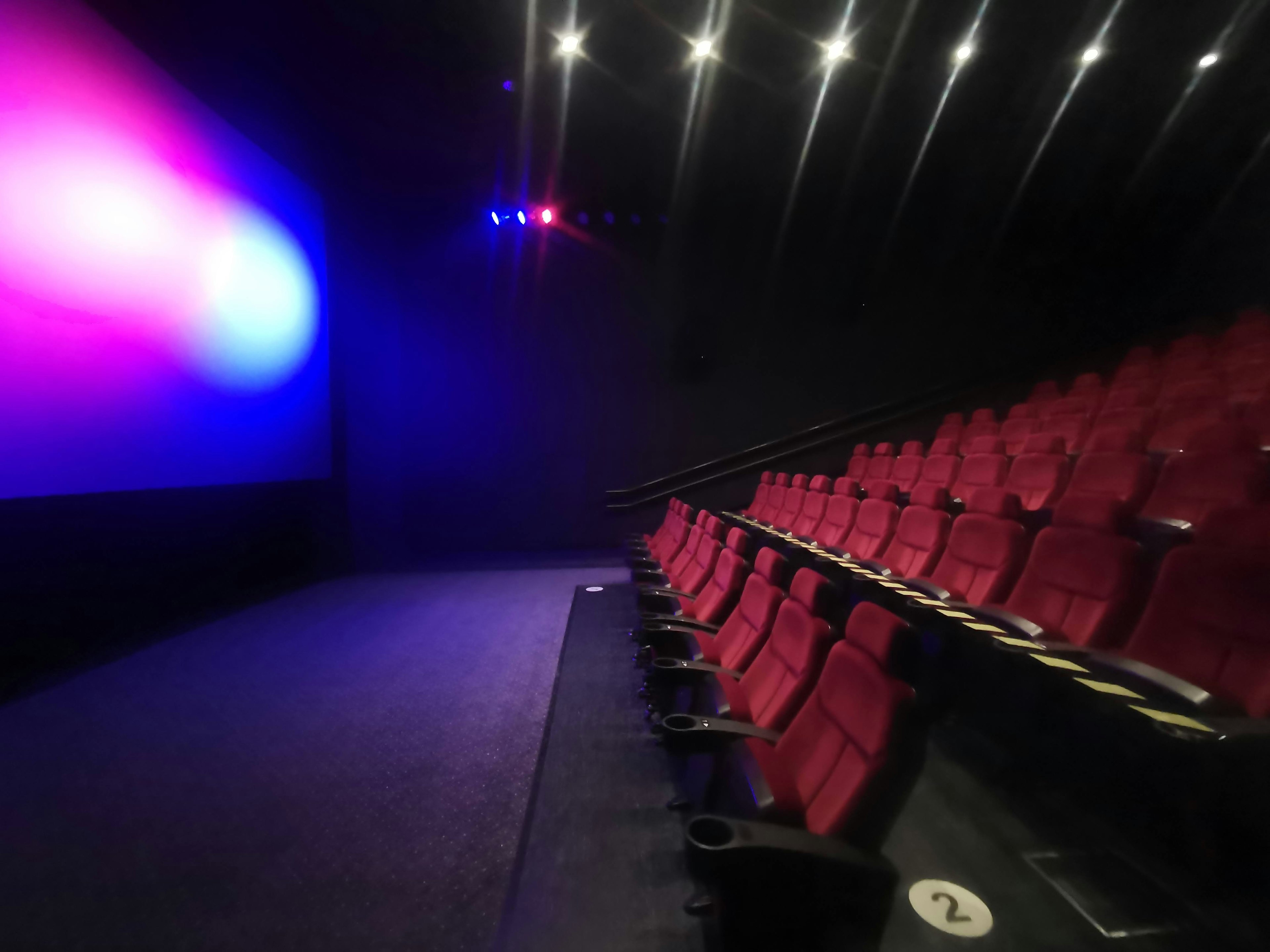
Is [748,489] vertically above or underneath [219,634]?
above

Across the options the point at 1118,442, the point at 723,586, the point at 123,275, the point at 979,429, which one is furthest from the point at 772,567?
the point at 979,429

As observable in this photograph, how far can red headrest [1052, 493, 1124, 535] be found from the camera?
163cm

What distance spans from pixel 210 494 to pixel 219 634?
0.88 meters

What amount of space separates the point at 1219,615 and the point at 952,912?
912 millimetres

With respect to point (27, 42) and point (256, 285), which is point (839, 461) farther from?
point (27, 42)

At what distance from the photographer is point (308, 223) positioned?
4.07 metres

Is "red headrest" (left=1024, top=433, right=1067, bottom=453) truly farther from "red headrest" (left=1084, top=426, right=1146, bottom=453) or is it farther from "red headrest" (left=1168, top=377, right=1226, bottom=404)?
"red headrest" (left=1168, top=377, right=1226, bottom=404)

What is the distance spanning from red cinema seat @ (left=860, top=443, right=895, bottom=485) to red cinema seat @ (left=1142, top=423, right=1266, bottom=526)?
2030 mm

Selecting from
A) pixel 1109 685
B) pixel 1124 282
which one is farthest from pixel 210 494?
pixel 1124 282

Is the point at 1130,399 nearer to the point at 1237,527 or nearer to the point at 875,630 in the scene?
the point at 1237,527

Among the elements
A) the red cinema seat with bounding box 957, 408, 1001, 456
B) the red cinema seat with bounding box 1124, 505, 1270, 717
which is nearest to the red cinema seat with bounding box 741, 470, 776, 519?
the red cinema seat with bounding box 957, 408, 1001, 456

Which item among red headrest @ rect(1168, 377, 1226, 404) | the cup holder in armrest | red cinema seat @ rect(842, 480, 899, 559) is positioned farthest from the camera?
red headrest @ rect(1168, 377, 1226, 404)

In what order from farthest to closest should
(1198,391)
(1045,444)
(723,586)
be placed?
(1198,391) < (1045,444) < (723,586)

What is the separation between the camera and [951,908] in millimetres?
1141
